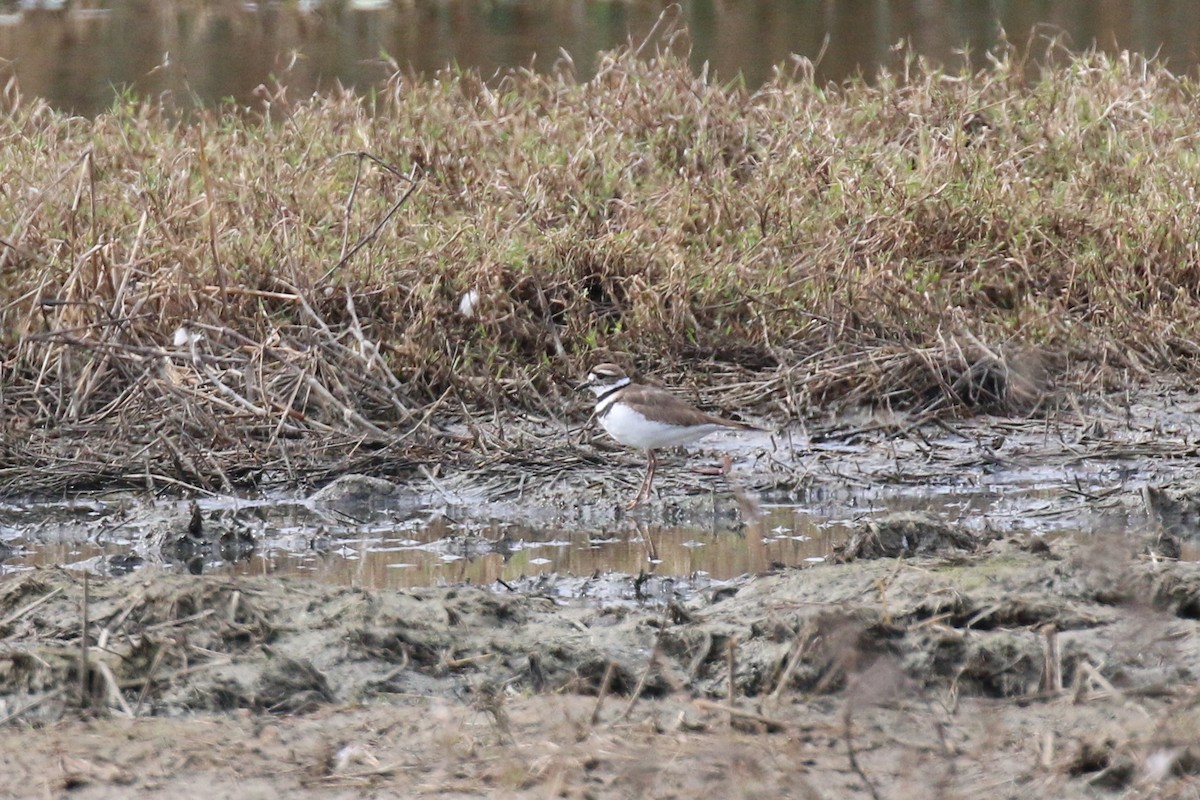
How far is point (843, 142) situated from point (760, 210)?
0.95 meters

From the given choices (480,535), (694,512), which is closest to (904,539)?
(694,512)

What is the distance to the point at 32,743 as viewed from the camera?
3.95 meters

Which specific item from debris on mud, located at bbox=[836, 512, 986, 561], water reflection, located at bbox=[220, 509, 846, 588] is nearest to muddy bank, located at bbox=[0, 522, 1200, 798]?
debris on mud, located at bbox=[836, 512, 986, 561]

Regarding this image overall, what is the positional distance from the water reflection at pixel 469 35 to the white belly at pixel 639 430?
25.6ft

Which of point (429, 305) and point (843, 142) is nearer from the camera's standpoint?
point (429, 305)

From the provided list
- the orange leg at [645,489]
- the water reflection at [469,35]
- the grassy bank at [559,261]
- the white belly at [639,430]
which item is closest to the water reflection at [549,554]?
the orange leg at [645,489]

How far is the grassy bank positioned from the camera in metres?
7.22

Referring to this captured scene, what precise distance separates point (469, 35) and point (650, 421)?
39.3ft

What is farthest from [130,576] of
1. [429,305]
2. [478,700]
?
[429,305]

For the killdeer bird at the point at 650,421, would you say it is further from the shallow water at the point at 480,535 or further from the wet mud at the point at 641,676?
the wet mud at the point at 641,676

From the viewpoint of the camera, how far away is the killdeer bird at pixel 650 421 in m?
6.56

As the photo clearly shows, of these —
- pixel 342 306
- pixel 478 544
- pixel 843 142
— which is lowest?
pixel 478 544

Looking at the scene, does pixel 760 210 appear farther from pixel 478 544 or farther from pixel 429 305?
pixel 478 544

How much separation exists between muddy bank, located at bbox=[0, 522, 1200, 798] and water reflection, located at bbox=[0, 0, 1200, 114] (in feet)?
31.4
